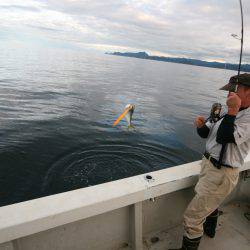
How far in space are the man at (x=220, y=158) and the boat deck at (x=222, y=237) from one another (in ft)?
1.12

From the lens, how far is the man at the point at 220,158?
9.95 feet

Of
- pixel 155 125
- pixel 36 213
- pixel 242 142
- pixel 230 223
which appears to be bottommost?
pixel 155 125

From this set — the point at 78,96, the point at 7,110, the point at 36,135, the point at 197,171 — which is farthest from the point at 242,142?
the point at 78,96

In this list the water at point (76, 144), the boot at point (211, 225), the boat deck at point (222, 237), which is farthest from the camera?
the water at point (76, 144)

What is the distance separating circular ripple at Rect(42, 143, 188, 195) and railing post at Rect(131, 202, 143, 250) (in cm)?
469

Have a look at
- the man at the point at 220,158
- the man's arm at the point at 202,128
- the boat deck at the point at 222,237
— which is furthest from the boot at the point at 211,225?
the man's arm at the point at 202,128

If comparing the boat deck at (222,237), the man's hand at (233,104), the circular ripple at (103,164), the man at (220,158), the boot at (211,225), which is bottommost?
the circular ripple at (103,164)

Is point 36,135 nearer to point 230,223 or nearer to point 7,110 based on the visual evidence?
point 7,110

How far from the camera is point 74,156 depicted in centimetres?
1005

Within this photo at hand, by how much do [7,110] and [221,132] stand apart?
15431mm

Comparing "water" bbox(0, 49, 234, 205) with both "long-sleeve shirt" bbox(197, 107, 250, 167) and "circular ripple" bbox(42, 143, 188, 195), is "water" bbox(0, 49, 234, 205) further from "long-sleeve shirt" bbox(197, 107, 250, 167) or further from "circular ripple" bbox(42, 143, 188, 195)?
"long-sleeve shirt" bbox(197, 107, 250, 167)

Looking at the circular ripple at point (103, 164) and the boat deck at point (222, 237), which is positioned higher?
the boat deck at point (222, 237)

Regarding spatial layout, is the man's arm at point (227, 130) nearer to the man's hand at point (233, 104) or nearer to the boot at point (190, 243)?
the man's hand at point (233, 104)

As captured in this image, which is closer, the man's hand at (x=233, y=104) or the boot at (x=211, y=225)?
the man's hand at (x=233, y=104)
